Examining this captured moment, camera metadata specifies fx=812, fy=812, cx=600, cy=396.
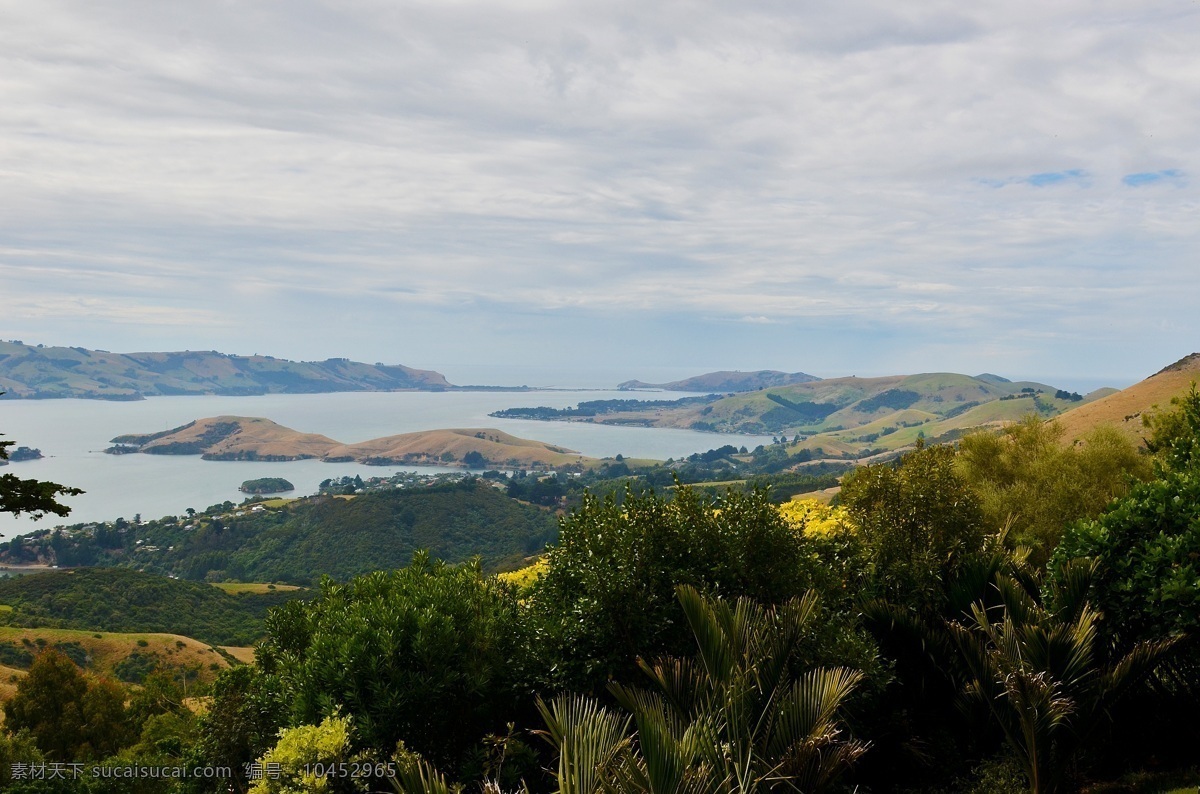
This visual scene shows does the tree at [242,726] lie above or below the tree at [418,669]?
below

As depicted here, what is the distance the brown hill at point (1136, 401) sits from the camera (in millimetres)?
48487

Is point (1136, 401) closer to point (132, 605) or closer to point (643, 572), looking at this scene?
point (643, 572)

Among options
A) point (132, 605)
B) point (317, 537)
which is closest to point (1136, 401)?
point (132, 605)

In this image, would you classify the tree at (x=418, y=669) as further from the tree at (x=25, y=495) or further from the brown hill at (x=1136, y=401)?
the brown hill at (x=1136, y=401)

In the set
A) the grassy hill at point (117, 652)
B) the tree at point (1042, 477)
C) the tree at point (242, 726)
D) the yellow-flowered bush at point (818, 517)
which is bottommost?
the grassy hill at point (117, 652)

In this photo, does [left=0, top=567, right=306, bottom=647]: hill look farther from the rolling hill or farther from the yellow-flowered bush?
the yellow-flowered bush

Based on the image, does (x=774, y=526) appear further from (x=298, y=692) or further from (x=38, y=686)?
(x=38, y=686)

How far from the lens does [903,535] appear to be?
13.6 meters

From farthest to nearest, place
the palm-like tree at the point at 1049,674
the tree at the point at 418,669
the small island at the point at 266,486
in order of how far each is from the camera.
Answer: the small island at the point at 266,486 < the tree at the point at 418,669 < the palm-like tree at the point at 1049,674

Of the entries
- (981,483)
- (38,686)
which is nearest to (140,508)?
(38,686)

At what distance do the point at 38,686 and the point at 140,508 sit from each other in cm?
15950

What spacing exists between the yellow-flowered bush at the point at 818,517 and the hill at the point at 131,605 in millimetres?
55093

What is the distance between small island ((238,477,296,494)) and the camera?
183m

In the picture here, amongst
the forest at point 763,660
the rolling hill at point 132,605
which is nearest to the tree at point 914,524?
the forest at point 763,660
